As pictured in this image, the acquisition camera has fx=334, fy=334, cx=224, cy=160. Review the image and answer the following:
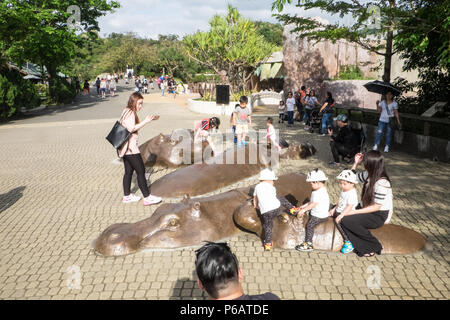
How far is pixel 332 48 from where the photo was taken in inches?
768

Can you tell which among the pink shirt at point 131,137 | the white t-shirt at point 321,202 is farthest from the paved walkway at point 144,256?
the pink shirt at point 131,137

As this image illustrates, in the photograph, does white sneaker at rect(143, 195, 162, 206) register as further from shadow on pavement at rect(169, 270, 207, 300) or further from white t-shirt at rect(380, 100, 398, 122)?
white t-shirt at rect(380, 100, 398, 122)


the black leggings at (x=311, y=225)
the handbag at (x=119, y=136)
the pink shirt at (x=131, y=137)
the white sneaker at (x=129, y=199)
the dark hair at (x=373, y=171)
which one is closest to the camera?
the dark hair at (x=373, y=171)

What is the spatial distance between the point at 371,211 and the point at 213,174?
11.6ft

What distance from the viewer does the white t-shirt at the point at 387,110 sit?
9.09 m

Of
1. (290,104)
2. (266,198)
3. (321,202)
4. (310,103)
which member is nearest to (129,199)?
(266,198)

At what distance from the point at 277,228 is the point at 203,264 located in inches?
110

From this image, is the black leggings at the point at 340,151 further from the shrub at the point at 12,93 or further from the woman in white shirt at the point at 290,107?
the shrub at the point at 12,93

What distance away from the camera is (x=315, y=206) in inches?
171

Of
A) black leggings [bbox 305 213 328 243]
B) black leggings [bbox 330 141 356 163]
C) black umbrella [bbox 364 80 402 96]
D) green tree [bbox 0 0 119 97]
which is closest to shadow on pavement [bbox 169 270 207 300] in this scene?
black leggings [bbox 305 213 328 243]

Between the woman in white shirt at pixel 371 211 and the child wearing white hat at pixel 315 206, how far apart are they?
0.96ft

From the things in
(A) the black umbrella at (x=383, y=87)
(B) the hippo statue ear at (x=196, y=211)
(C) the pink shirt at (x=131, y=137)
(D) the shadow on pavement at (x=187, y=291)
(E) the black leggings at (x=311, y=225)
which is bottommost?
(D) the shadow on pavement at (x=187, y=291)

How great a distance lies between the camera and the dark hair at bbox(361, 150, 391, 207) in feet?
13.5

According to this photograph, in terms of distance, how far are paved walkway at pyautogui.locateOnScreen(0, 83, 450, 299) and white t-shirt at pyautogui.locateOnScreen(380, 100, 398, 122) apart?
1298mm
